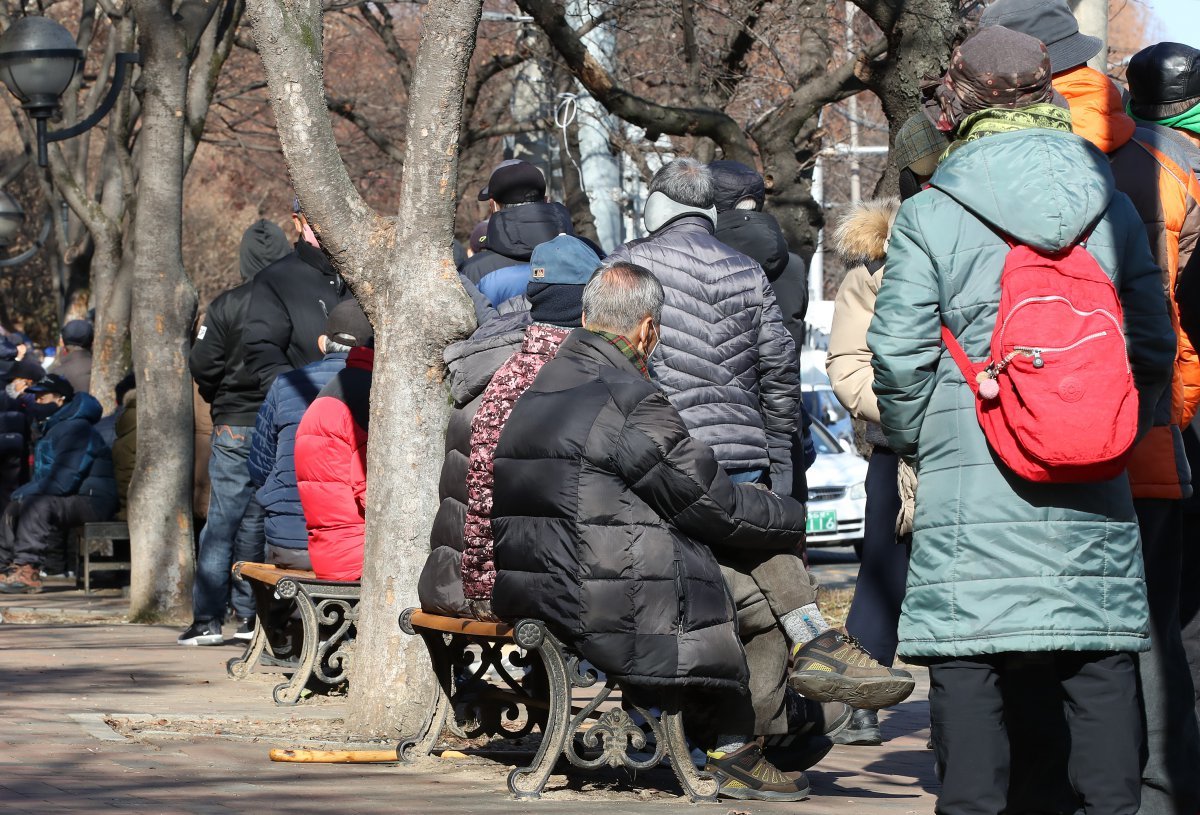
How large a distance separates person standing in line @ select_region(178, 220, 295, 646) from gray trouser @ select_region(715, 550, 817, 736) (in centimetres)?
473

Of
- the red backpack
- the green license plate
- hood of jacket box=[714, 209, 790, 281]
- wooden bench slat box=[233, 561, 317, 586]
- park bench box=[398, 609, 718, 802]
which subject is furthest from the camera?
the green license plate

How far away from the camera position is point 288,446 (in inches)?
350

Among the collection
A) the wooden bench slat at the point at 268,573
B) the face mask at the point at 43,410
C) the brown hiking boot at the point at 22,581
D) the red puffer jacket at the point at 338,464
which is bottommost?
the brown hiking boot at the point at 22,581

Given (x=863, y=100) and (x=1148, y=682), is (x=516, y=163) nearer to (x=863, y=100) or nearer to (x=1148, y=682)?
(x=1148, y=682)

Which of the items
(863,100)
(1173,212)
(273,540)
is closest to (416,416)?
(273,540)

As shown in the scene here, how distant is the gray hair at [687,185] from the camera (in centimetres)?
678

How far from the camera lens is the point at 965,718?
4371mm

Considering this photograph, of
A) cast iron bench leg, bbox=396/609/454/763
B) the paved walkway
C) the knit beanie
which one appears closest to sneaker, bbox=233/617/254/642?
the paved walkway

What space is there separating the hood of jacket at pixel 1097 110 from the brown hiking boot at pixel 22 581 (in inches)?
450

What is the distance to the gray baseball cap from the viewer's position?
5352mm

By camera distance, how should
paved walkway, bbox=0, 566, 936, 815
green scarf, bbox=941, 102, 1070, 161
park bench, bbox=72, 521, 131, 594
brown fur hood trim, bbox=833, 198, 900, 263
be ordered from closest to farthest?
green scarf, bbox=941, 102, 1070, 161, paved walkway, bbox=0, 566, 936, 815, brown fur hood trim, bbox=833, 198, 900, 263, park bench, bbox=72, 521, 131, 594

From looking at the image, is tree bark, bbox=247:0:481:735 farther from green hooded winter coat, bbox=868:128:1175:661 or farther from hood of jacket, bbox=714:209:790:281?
green hooded winter coat, bbox=868:128:1175:661

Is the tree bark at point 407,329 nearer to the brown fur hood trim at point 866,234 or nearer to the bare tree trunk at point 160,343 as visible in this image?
the brown fur hood trim at point 866,234

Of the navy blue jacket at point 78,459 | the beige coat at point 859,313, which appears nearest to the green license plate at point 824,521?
the navy blue jacket at point 78,459
